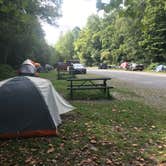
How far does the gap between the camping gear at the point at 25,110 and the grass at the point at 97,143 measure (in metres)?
0.22

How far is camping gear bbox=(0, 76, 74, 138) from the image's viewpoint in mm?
6668

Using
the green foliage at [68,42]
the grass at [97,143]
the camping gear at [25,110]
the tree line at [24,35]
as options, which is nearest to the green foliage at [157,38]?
the tree line at [24,35]

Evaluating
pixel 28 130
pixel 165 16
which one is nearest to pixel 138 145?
pixel 28 130

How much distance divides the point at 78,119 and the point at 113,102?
3.17m

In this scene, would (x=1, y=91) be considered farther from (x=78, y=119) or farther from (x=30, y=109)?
(x=78, y=119)

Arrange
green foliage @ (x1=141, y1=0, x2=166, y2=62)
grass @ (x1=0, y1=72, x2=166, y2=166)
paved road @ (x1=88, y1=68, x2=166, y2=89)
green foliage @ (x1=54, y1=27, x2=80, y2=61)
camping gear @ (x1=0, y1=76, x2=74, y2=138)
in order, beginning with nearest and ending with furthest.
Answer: grass @ (x1=0, y1=72, x2=166, y2=166) < camping gear @ (x1=0, y1=76, x2=74, y2=138) < paved road @ (x1=88, y1=68, x2=166, y2=89) < green foliage @ (x1=141, y1=0, x2=166, y2=62) < green foliage @ (x1=54, y1=27, x2=80, y2=61)

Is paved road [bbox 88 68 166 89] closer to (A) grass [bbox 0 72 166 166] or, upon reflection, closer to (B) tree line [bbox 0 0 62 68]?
(B) tree line [bbox 0 0 62 68]

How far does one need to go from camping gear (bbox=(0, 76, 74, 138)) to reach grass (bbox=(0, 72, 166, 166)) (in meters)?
0.22

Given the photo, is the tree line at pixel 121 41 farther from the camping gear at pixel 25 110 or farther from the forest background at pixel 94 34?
the camping gear at pixel 25 110

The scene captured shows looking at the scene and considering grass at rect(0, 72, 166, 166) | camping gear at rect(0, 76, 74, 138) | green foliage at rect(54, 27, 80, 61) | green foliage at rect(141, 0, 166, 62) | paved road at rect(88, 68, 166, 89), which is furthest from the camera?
green foliage at rect(54, 27, 80, 61)

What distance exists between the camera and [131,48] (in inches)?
2293

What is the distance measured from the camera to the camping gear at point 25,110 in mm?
6668

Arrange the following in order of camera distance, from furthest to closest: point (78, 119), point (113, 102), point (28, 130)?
1. point (113, 102)
2. point (78, 119)
3. point (28, 130)

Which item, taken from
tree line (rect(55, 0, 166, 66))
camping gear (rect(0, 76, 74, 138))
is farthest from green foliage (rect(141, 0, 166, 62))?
camping gear (rect(0, 76, 74, 138))
